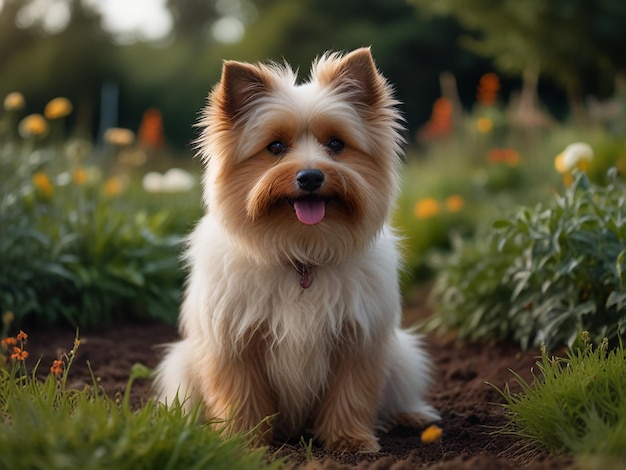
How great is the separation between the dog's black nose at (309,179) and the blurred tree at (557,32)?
24.1 feet

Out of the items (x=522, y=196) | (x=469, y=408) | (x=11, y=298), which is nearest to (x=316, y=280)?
(x=469, y=408)

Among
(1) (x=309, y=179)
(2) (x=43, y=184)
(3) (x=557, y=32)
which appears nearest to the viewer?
(1) (x=309, y=179)

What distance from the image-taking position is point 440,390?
5188 mm

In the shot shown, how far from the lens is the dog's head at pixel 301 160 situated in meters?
3.69

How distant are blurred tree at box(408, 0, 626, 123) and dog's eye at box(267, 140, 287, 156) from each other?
716 centimetres

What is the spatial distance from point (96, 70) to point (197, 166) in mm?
10179

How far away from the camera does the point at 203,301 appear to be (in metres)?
3.89

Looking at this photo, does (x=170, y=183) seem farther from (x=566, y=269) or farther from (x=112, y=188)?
(x=566, y=269)

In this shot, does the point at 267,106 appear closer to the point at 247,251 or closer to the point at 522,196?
the point at 247,251

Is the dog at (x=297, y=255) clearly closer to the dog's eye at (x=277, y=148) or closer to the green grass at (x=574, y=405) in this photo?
the dog's eye at (x=277, y=148)

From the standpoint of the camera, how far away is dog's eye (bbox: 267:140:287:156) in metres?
3.80

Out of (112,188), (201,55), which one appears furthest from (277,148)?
(201,55)

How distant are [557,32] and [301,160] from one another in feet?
26.5

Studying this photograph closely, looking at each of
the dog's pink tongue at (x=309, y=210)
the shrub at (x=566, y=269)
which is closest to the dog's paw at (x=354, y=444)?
the dog's pink tongue at (x=309, y=210)
